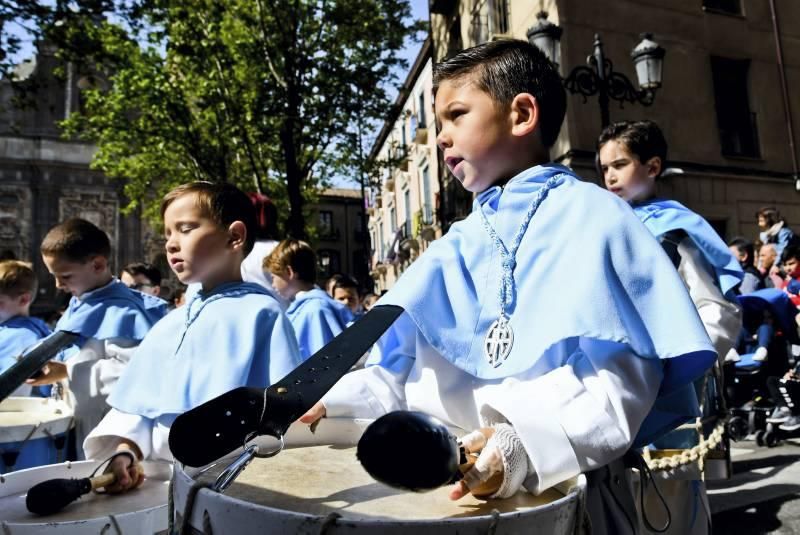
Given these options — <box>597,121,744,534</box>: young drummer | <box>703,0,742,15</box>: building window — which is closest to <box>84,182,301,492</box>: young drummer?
<box>597,121,744,534</box>: young drummer

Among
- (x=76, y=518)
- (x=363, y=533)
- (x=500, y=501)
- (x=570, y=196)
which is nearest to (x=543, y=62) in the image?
(x=570, y=196)

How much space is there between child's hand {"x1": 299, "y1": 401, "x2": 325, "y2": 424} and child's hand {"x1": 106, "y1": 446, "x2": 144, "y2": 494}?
2.11ft

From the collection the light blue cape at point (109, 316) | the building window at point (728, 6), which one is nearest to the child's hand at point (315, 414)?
the light blue cape at point (109, 316)

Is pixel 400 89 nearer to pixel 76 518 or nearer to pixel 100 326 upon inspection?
pixel 100 326

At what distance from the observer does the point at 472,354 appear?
4.03ft

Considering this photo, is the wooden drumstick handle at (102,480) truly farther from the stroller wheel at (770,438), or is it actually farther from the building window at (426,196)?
the building window at (426,196)

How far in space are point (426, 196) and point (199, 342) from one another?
24514mm

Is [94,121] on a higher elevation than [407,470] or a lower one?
higher

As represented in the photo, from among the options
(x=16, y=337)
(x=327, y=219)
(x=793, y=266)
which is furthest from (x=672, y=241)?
(x=327, y=219)

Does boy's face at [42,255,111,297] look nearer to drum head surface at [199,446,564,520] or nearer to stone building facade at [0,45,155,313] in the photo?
drum head surface at [199,446,564,520]

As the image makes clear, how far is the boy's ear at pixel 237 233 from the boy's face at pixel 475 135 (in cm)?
115

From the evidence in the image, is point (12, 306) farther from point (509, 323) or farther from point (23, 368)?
point (509, 323)

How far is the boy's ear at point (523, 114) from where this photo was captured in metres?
1.38

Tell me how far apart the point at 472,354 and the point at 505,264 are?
20 centimetres
